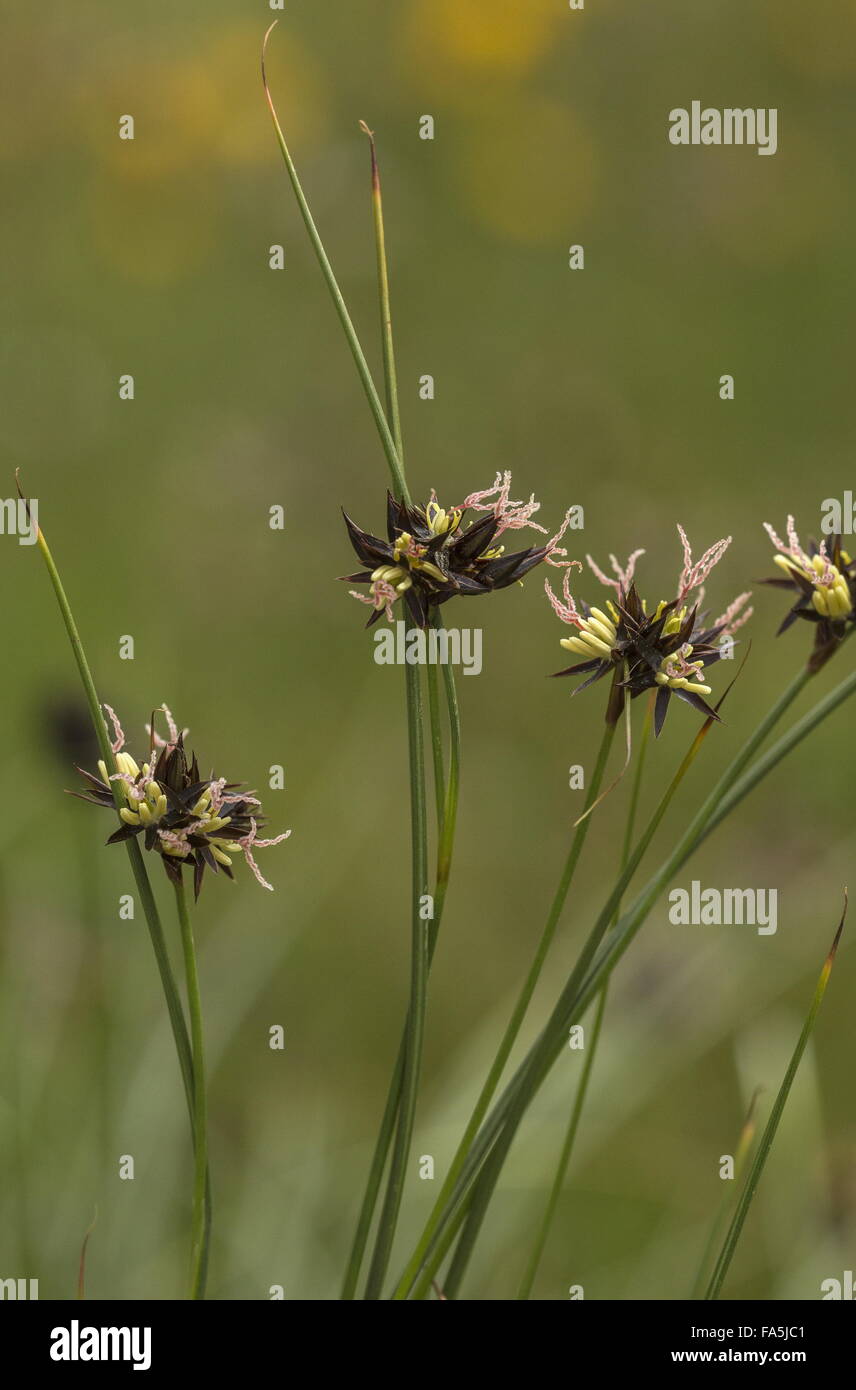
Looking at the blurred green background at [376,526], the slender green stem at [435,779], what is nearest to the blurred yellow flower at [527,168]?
the blurred green background at [376,526]

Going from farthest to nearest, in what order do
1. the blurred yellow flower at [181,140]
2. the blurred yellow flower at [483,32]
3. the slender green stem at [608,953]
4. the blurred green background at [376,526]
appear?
the blurred yellow flower at [483,32] → the blurred yellow flower at [181,140] → the blurred green background at [376,526] → the slender green stem at [608,953]

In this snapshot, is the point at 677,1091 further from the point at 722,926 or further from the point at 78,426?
the point at 78,426

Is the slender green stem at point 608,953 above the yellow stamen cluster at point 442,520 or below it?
below

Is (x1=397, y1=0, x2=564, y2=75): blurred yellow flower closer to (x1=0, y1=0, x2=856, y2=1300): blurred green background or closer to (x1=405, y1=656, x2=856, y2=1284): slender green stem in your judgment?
(x1=0, y1=0, x2=856, y2=1300): blurred green background

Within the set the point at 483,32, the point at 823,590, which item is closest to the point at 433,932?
the point at 823,590

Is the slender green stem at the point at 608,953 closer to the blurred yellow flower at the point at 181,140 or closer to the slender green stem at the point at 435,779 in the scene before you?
the slender green stem at the point at 435,779
